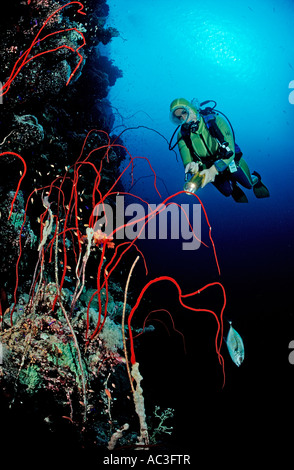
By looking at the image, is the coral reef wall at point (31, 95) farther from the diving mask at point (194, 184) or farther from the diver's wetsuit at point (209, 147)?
the diving mask at point (194, 184)

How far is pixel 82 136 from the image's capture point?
6.66 metres

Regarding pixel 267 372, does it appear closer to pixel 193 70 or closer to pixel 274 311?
pixel 274 311

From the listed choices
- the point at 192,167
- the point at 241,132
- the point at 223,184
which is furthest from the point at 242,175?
the point at 241,132

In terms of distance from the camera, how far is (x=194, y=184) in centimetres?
438

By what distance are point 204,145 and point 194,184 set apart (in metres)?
1.21

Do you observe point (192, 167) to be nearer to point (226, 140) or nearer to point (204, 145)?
point (204, 145)

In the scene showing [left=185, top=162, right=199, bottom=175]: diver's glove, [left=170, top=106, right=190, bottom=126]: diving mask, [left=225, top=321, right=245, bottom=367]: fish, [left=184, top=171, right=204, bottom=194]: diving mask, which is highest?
[left=170, top=106, right=190, bottom=126]: diving mask

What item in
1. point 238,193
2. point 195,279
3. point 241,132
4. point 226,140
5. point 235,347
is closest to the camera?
point 235,347

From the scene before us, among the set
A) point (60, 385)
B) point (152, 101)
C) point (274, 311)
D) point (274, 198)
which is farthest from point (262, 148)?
point (60, 385)

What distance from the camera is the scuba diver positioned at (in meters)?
4.45

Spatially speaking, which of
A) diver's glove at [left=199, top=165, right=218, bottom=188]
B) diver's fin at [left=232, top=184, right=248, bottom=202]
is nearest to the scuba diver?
diver's glove at [left=199, top=165, right=218, bottom=188]

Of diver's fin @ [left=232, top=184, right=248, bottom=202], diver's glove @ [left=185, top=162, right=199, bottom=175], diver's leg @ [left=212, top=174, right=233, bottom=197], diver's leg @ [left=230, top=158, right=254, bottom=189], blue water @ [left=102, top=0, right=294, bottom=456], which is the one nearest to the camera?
diver's glove @ [left=185, top=162, right=199, bottom=175]

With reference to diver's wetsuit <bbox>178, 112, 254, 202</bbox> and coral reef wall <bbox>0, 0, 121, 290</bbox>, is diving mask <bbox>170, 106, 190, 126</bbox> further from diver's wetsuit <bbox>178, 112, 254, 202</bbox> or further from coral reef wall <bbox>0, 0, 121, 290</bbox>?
coral reef wall <bbox>0, 0, 121, 290</bbox>

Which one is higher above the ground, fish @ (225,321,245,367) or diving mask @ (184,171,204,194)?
diving mask @ (184,171,204,194)
